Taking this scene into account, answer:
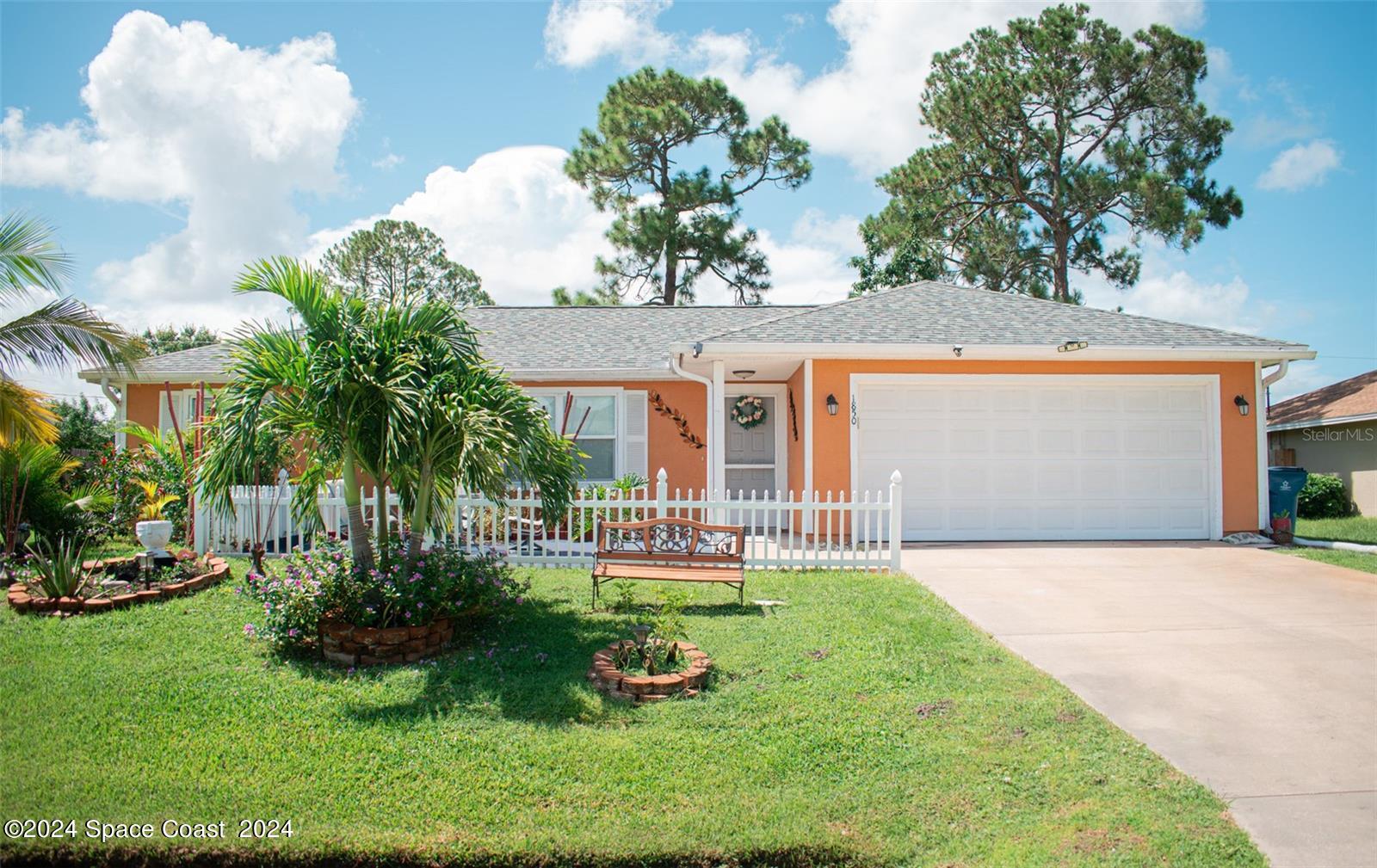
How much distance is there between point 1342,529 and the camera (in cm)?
1365

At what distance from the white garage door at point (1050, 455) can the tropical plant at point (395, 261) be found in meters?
25.4

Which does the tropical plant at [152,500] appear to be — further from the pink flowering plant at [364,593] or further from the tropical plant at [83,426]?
the tropical plant at [83,426]

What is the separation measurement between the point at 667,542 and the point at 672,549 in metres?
0.08

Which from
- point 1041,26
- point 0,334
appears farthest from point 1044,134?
point 0,334

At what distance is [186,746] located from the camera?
4027 mm

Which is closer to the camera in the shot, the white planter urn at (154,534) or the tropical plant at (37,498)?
the white planter urn at (154,534)

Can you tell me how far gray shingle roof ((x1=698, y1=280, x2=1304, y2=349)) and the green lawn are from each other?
221 inches

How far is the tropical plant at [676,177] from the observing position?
26.0 m

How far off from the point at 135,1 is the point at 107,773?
8.16 metres

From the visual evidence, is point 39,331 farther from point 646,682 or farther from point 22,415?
point 646,682

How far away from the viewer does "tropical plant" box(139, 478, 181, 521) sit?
942 cm

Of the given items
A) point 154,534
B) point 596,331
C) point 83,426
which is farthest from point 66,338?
point 83,426

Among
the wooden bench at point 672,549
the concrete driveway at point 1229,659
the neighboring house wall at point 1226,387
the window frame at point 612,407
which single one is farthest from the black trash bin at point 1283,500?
the window frame at point 612,407

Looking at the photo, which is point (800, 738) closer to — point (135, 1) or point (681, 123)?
point (135, 1)
